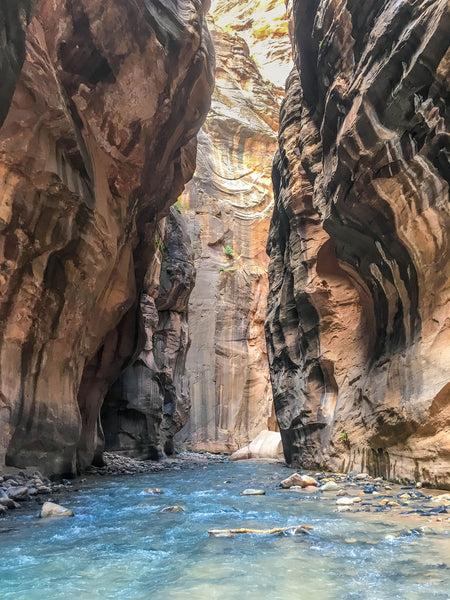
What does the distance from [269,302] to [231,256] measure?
67.3ft

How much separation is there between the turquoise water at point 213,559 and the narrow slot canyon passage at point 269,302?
3cm

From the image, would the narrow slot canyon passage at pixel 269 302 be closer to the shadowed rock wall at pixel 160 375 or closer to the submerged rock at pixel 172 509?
the submerged rock at pixel 172 509

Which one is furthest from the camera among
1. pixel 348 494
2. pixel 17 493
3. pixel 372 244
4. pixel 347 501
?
pixel 372 244

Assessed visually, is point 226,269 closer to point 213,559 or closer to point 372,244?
point 372,244

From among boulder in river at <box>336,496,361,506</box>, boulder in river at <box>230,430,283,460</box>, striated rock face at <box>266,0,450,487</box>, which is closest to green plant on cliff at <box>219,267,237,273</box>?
boulder in river at <box>230,430,283,460</box>

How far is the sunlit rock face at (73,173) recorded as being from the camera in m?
7.47

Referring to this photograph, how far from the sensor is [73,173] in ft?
27.8

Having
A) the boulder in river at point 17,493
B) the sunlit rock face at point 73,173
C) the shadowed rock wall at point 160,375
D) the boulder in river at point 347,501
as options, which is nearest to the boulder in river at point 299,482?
the boulder in river at point 347,501

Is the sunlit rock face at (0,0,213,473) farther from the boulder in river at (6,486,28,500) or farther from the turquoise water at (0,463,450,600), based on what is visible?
the turquoise water at (0,463,450,600)

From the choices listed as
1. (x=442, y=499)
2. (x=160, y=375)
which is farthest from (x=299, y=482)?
(x=160, y=375)

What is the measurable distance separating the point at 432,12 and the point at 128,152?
21.4ft

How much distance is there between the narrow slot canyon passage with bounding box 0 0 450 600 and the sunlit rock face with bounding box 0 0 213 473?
0.14ft

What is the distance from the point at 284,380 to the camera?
14828 millimetres

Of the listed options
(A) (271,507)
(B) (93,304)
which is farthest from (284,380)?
(A) (271,507)
